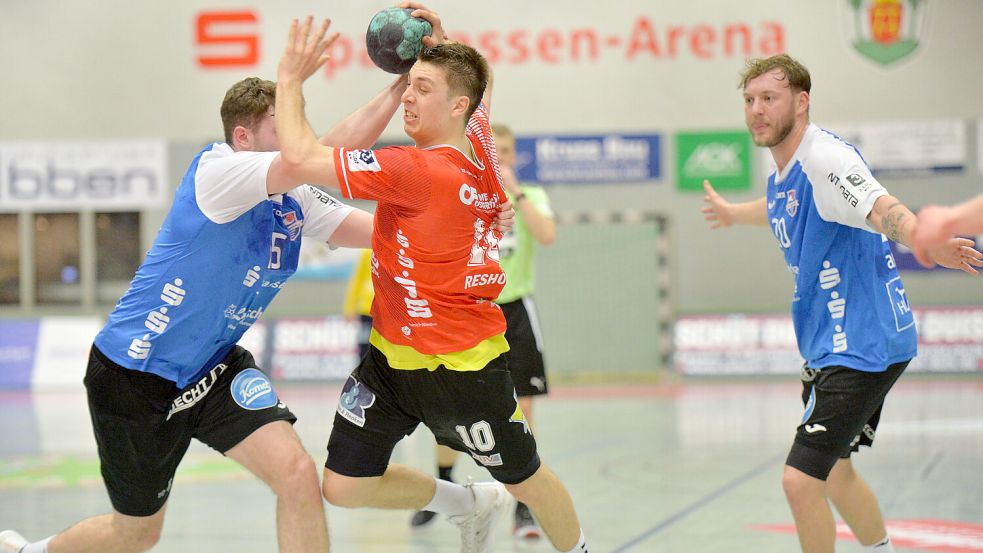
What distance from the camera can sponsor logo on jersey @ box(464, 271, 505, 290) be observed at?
4.02m

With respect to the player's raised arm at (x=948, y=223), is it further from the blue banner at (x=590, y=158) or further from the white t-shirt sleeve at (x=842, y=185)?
the blue banner at (x=590, y=158)

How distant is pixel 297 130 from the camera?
3740 millimetres

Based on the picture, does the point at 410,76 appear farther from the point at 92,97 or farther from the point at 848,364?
the point at 92,97

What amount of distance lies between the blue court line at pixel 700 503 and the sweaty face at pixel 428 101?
2.54 meters

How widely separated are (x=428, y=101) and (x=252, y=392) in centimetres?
128

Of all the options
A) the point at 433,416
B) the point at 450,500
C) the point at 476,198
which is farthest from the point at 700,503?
the point at 476,198

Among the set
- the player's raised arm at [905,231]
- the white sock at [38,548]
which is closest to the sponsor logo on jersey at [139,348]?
the white sock at [38,548]

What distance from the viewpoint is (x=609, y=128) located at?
16.2m

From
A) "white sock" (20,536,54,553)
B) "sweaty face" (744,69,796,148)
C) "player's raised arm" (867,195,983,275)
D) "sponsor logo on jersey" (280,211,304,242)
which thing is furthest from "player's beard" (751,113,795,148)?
"white sock" (20,536,54,553)

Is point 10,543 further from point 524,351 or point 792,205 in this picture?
point 792,205

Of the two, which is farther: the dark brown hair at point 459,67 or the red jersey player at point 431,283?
the dark brown hair at point 459,67

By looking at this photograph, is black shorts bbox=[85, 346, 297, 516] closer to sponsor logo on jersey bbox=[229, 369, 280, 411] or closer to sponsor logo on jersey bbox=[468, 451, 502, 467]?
sponsor logo on jersey bbox=[229, 369, 280, 411]

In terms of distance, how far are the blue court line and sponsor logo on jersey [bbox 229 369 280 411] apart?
212 cm

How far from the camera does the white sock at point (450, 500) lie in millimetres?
4684
